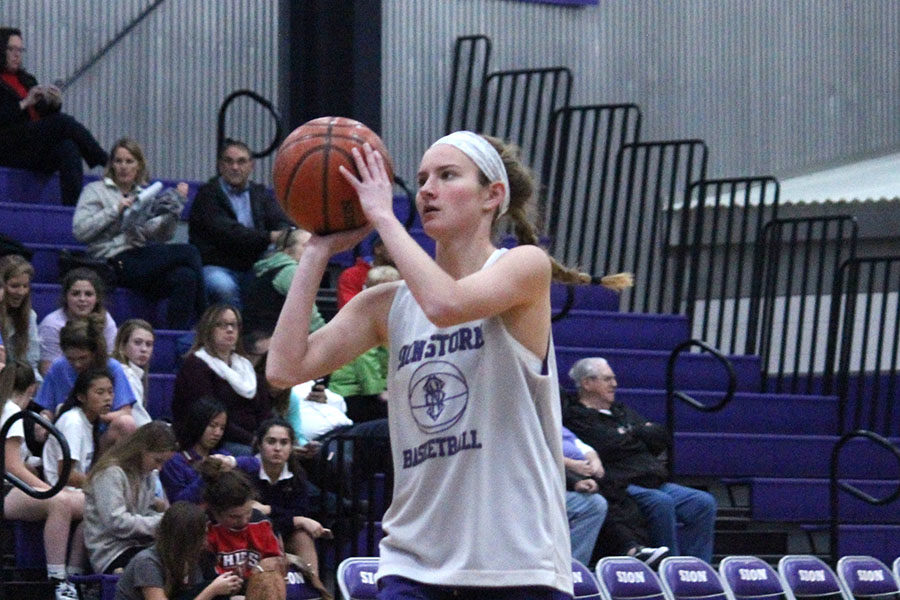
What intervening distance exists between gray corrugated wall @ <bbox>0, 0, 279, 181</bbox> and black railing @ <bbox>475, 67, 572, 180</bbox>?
1.61 m

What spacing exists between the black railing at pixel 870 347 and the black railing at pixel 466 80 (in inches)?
120

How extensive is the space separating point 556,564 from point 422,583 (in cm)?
Result: 27

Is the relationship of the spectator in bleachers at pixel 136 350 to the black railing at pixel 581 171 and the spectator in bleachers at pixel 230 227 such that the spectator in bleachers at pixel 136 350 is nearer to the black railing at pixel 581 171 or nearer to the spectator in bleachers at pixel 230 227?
the spectator in bleachers at pixel 230 227

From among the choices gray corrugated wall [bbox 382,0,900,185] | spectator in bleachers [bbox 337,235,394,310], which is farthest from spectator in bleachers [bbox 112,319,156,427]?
gray corrugated wall [bbox 382,0,900,185]

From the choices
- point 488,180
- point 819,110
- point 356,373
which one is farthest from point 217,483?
point 819,110

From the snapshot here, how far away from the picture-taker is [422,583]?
3465 mm

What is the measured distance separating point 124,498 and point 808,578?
355 centimetres

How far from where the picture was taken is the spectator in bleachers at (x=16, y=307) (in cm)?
838

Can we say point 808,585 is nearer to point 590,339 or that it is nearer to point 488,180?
point 590,339

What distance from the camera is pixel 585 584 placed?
7812 millimetres

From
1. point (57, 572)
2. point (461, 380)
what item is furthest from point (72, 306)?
point (461, 380)

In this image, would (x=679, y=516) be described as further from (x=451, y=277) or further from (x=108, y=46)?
(x=451, y=277)

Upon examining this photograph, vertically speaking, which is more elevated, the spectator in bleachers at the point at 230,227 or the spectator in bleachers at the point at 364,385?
the spectator in bleachers at the point at 230,227

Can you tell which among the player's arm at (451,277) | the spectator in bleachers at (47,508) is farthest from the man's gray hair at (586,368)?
the player's arm at (451,277)
